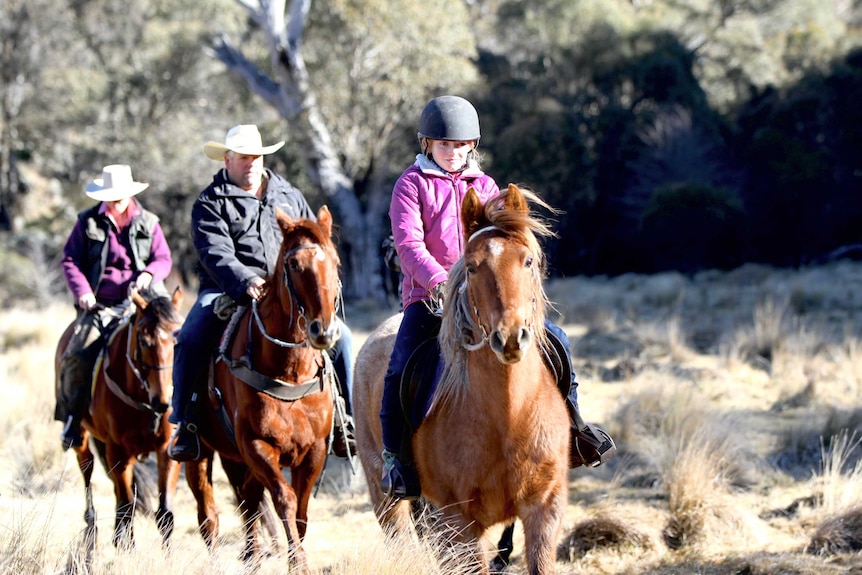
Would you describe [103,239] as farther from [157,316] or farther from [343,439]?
[343,439]

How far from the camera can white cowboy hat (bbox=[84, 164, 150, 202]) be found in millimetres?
7422

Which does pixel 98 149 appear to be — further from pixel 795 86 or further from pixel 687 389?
pixel 687 389

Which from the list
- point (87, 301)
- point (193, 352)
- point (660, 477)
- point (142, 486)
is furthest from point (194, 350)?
point (660, 477)

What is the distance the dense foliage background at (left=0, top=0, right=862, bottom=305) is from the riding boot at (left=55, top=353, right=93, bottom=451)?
14.3 metres

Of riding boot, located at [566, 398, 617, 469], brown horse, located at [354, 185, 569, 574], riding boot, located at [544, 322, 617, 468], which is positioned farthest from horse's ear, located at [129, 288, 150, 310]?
riding boot, located at [566, 398, 617, 469]

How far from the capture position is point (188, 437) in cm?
606

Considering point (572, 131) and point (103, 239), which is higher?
point (572, 131)

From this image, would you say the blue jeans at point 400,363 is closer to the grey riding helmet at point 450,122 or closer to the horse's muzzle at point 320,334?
the horse's muzzle at point 320,334

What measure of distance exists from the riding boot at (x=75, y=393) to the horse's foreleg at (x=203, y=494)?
1.67 meters

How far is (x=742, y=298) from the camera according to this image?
61.8 feet

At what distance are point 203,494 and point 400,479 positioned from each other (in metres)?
2.26

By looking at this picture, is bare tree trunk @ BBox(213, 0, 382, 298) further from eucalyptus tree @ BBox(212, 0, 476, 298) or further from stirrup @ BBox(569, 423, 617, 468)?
stirrup @ BBox(569, 423, 617, 468)

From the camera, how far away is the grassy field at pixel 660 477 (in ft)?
16.1

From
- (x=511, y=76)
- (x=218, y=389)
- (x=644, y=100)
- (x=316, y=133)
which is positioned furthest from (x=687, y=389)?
(x=511, y=76)
